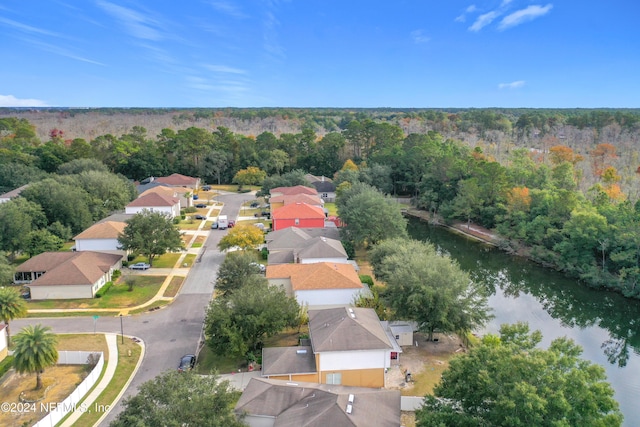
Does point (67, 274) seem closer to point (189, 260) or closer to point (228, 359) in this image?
point (189, 260)

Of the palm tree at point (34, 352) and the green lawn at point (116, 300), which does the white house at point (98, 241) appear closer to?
the green lawn at point (116, 300)

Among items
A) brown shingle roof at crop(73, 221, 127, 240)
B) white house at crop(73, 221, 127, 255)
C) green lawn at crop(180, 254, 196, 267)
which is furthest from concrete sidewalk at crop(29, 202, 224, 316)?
brown shingle roof at crop(73, 221, 127, 240)

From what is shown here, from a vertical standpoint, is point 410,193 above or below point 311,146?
below

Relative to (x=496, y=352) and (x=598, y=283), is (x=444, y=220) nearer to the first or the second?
(x=598, y=283)

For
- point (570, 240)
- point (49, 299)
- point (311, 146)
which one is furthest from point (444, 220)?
point (49, 299)

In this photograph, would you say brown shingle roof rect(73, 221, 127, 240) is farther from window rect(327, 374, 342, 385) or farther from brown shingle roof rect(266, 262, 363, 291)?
window rect(327, 374, 342, 385)

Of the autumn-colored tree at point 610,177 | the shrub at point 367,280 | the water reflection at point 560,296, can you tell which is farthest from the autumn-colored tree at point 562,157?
the shrub at point 367,280
